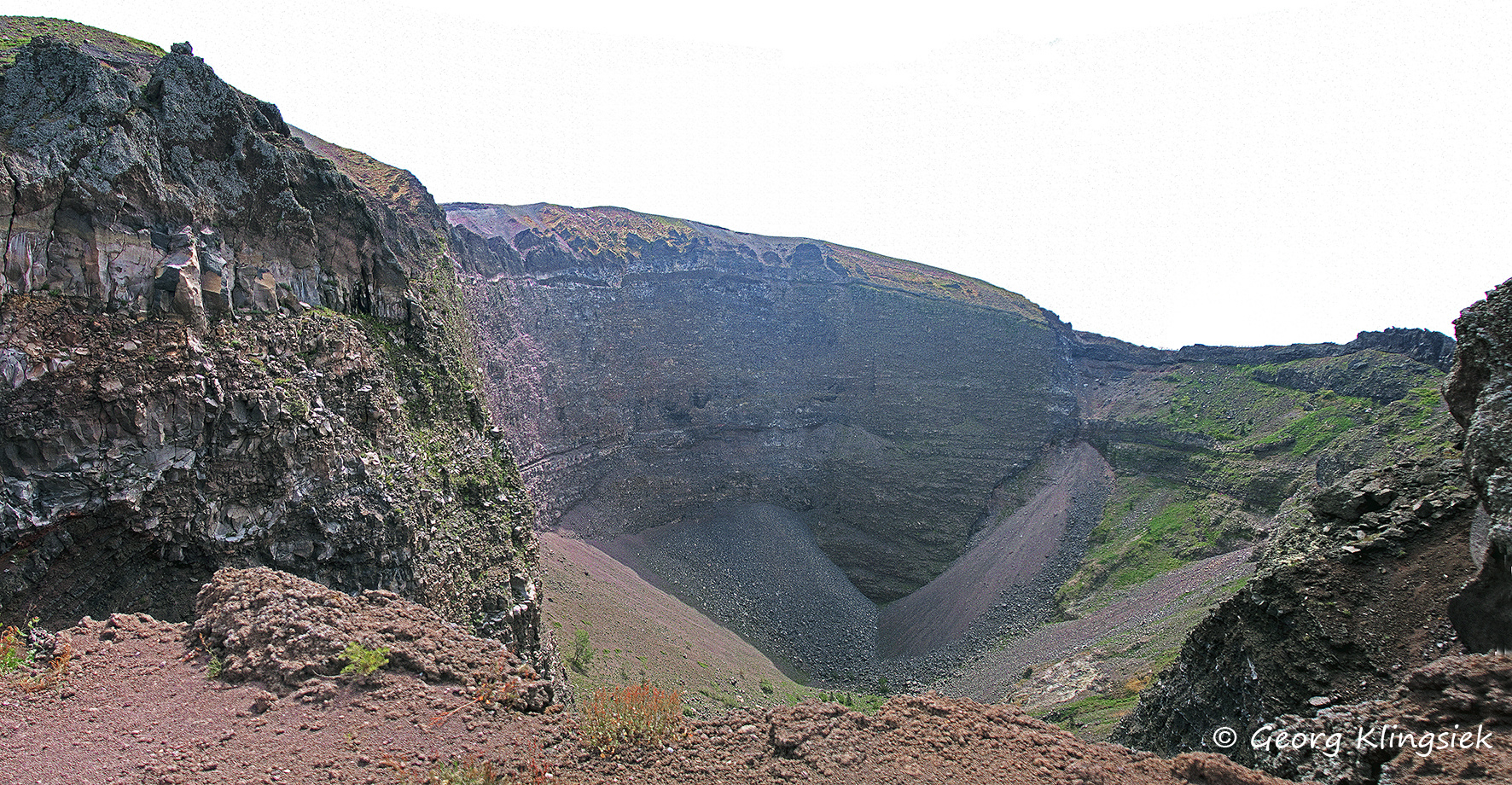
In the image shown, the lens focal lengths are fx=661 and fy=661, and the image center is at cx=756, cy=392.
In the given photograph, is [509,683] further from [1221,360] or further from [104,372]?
[1221,360]

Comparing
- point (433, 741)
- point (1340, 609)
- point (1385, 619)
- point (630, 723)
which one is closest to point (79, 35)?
point (433, 741)

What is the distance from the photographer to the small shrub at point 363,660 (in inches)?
322

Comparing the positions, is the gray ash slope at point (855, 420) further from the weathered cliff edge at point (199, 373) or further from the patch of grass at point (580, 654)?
the weathered cliff edge at point (199, 373)

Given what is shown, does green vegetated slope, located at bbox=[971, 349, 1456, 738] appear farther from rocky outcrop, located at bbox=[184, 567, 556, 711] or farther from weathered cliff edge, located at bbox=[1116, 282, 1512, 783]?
rocky outcrop, located at bbox=[184, 567, 556, 711]

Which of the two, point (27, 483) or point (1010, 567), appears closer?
point (27, 483)

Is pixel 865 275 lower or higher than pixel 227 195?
higher

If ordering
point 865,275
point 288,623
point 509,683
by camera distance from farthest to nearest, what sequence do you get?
point 865,275 < point 288,623 < point 509,683

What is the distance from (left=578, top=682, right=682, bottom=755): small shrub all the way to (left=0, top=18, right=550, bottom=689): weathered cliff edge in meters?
10.1

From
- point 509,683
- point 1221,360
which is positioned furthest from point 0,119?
point 1221,360

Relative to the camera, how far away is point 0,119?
11.5 metres

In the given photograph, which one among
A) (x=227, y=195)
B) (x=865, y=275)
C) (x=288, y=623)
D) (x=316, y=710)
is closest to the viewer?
(x=316, y=710)

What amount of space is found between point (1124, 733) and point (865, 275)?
4904 cm

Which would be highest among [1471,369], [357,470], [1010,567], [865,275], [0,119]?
[865,275]

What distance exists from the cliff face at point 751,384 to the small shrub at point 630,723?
31.6m
